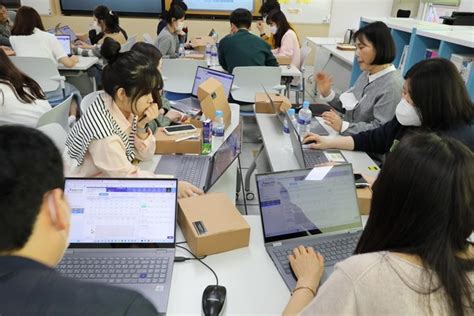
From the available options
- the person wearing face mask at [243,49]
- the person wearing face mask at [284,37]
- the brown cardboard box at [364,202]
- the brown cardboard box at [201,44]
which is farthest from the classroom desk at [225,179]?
the brown cardboard box at [201,44]

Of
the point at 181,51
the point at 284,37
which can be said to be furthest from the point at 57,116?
the point at 284,37

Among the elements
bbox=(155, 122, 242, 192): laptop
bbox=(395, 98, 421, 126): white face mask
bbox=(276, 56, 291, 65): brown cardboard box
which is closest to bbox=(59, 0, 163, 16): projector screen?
bbox=(276, 56, 291, 65): brown cardboard box

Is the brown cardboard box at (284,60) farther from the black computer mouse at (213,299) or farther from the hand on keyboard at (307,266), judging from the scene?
the black computer mouse at (213,299)

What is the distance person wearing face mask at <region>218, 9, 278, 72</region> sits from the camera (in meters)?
3.64

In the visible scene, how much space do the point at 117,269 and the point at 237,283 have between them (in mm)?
374

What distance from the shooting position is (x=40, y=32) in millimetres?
3773

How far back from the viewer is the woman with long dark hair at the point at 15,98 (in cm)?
224

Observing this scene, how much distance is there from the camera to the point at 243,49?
11.9 ft

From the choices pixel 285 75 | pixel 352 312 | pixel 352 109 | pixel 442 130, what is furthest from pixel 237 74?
pixel 352 312

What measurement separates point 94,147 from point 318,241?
3.20ft

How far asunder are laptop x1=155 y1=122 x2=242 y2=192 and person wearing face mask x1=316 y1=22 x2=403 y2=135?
790 millimetres

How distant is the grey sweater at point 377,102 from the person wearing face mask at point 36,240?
6.33 feet

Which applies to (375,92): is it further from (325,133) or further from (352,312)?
(352,312)

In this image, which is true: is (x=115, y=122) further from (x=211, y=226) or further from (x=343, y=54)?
(x=343, y=54)
